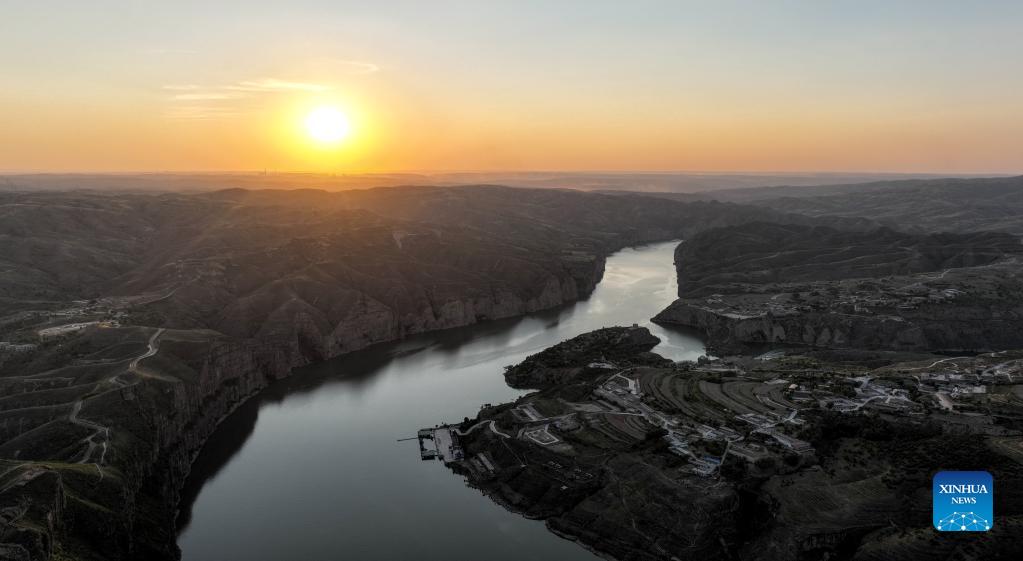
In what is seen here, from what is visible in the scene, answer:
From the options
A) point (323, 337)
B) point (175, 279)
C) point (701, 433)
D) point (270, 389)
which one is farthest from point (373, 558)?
point (175, 279)

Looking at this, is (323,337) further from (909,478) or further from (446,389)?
(909,478)

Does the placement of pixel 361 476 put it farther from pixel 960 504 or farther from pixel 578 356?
pixel 960 504

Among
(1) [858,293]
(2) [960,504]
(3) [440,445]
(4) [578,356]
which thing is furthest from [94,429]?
(1) [858,293]

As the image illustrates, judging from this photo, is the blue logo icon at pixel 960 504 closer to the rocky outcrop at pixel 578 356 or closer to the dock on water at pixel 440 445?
the dock on water at pixel 440 445

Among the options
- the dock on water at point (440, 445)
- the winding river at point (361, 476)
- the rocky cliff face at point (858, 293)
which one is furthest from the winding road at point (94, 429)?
the rocky cliff face at point (858, 293)

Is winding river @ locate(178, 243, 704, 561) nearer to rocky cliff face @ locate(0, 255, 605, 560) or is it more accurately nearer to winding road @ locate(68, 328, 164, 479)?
rocky cliff face @ locate(0, 255, 605, 560)

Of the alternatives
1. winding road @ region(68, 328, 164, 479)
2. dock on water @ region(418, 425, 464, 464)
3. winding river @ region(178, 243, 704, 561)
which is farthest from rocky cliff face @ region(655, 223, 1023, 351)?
winding road @ region(68, 328, 164, 479)
